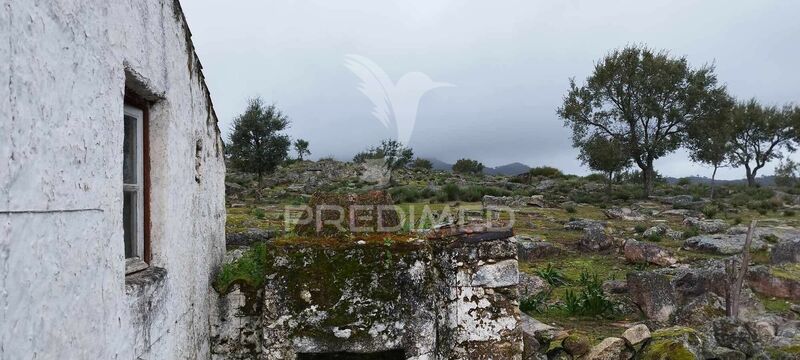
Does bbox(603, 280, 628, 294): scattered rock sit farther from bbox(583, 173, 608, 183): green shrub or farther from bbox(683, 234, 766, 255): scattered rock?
bbox(583, 173, 608, 183): green shrub

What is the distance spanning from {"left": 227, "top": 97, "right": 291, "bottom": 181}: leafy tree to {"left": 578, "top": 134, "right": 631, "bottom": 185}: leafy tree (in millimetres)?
17839

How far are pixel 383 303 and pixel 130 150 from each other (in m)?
2.43

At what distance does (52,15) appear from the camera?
7.05 ft

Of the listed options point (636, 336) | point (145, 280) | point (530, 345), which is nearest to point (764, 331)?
point (636, 336)

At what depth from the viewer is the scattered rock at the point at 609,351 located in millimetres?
5625

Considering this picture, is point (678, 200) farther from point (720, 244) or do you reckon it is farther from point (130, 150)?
point (130, 150)

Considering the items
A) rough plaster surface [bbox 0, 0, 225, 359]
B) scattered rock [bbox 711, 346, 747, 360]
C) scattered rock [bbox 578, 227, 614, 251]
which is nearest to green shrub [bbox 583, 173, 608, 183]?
scattered rock [bbox 578, 227, 614, 251]

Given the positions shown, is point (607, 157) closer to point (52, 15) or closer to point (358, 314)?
point (358, 314)

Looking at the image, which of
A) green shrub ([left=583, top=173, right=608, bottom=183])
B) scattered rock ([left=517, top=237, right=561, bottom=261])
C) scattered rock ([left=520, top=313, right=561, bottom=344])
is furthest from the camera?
green shrub ([left=583, top=173, right=608, bottom=183])

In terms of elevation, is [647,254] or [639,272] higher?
[639,272]

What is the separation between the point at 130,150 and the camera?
355 centimetres

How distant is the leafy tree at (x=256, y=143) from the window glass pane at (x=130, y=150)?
22532 mm

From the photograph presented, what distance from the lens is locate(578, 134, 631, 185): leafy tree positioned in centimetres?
2975

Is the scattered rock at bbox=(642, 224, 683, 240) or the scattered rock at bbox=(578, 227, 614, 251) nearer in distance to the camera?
the scattered rock at bbox=(578, 227, 614, 251)
